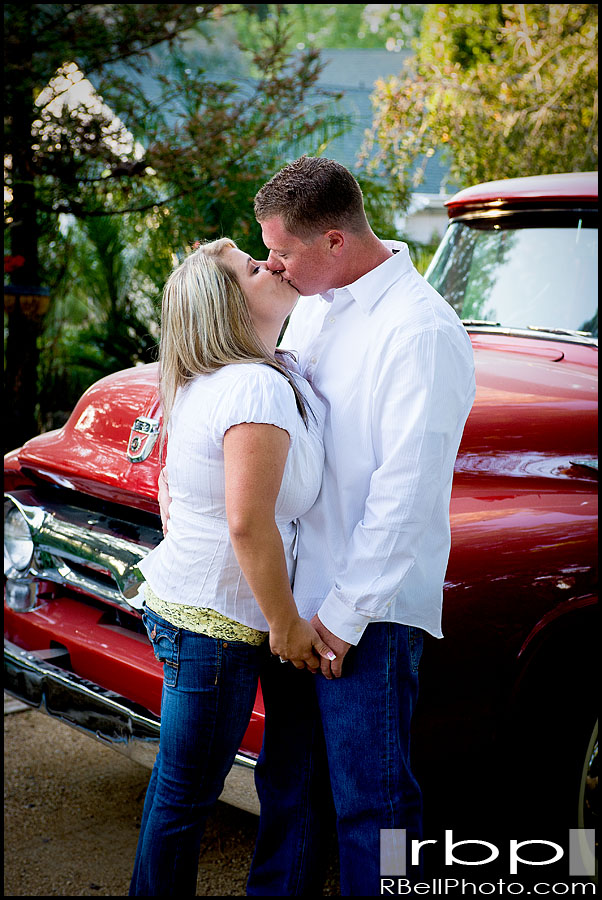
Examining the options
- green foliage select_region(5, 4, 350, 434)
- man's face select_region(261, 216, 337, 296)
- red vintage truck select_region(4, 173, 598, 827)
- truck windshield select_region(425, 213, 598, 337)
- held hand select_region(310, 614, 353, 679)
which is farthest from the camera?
green foliage select_region(5, 4, 350, 434)

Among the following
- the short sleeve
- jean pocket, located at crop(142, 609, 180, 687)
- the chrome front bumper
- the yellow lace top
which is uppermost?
the short sleeve

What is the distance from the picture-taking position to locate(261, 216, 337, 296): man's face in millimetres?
2086

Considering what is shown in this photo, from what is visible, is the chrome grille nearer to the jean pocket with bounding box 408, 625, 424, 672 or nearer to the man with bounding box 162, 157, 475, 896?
the man with bounding box 162, 157, 475, 896

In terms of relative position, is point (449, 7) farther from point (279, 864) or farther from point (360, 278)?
point (279, 864)

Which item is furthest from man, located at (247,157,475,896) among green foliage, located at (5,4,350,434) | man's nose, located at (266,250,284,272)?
green foliage, located at (5,4,350,434)

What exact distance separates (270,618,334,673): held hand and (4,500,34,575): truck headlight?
1.43 m

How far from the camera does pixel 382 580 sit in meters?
1.93

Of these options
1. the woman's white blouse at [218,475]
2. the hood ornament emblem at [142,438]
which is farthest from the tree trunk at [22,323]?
the woman's white blouse at [218,475]

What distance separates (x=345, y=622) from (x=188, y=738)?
17.8 inches

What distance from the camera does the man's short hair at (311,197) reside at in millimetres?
2031

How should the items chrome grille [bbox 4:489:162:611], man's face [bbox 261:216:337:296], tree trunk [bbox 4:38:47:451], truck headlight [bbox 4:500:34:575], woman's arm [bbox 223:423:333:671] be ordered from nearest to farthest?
woman's arm [bbox 223:423:333:671]
man's face [bbox 261:216:337:296]
chrome grille [bbox 4:489:162:611]
truck headlight [bbox 4:500:34:575]
tree trunk [bbox 4:38:47:451]

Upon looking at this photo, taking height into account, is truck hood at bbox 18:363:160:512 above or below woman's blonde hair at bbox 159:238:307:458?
below

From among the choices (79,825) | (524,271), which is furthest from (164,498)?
(524,271)

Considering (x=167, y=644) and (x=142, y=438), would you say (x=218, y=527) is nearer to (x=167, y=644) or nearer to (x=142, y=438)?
(x=167, y=644)
